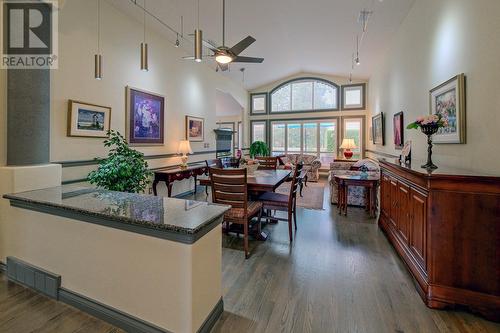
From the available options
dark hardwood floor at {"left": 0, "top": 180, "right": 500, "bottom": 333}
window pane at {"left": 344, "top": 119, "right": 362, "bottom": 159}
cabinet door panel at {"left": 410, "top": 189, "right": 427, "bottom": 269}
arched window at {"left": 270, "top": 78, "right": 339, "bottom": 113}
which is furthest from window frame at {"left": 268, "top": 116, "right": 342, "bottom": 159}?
cabinet door panel at {"left": 410, "top": 189, "right": 427, "bottom": 269}

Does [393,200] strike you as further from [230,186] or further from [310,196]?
[310,196]

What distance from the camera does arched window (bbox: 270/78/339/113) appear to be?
28.8 feet

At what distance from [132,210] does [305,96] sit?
8.54 metres

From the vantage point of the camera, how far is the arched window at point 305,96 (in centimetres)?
877

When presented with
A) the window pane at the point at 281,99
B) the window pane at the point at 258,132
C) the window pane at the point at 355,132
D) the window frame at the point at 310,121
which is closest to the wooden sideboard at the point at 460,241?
the window pane at the point at 355,132

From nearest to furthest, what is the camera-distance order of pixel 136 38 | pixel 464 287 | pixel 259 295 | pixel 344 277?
1. pixel 464 287
2. pixel 259 295
3. pixel 344 277
4. pixel 136 38

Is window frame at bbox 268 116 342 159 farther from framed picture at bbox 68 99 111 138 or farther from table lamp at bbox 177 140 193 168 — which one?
framed picture at bbox 68 99 111 138

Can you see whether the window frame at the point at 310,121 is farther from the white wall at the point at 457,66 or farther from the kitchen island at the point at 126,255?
the kitchen island at the point at 126,255

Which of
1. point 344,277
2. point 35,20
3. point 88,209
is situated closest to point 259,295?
A: point 344,277

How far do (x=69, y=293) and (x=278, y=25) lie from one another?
17.6 feet

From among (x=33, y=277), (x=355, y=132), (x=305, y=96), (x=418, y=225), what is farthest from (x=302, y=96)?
(x=33, y=277)

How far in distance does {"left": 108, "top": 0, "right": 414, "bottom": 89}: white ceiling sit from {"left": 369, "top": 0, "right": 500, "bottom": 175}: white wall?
1.85 feet

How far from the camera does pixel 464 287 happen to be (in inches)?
69.4

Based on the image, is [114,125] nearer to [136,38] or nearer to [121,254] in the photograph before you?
[136,38]
